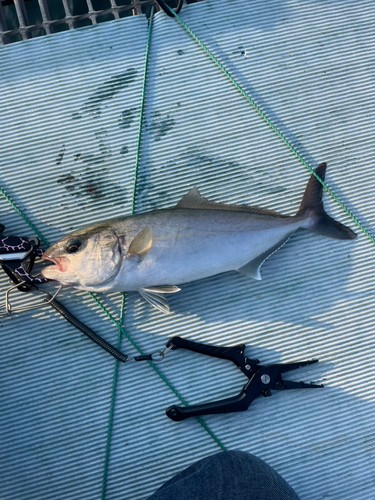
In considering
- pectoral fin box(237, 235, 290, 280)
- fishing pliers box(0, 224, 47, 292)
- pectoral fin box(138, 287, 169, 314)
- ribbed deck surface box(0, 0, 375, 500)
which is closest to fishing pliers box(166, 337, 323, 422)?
ribbed deck surface box(0, 0, 375, 500)

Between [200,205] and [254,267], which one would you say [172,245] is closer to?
[200,205]

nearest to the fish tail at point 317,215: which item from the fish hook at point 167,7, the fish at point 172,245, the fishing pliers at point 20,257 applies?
the fish at point 172,245

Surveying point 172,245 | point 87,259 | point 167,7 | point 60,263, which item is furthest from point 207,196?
point 167,7

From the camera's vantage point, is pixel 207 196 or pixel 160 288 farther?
pixel 207 196

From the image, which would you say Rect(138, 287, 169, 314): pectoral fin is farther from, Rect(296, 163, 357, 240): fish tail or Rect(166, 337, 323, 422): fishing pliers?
Rect(296, 163, 357, 240): fish tail

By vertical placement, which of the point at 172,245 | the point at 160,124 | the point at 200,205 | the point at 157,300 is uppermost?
the point at 160,124

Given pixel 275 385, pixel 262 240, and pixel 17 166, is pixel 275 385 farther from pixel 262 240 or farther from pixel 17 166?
pixel 17 166
